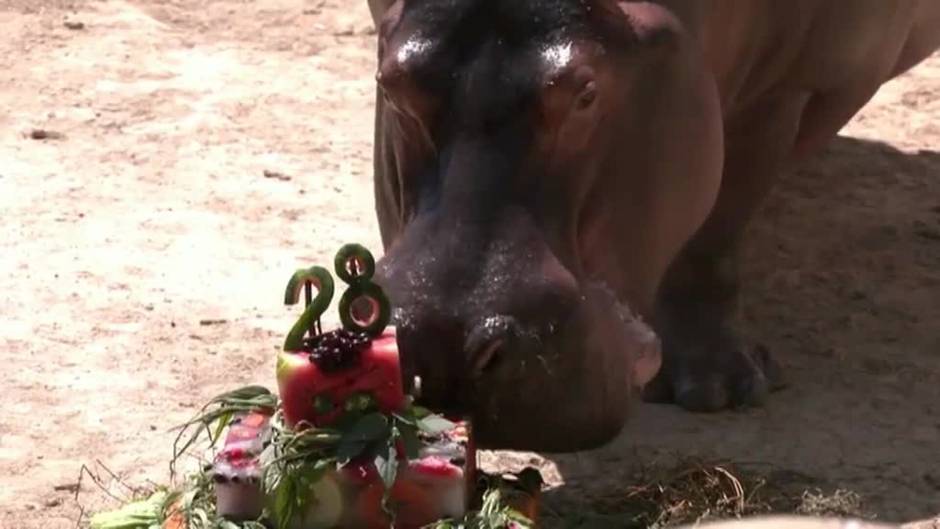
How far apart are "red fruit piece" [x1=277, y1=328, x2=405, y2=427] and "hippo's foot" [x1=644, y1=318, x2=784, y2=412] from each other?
1.32 metres

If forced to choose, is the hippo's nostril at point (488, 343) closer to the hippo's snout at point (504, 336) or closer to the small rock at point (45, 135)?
the hippo's snout at point (504, 336)

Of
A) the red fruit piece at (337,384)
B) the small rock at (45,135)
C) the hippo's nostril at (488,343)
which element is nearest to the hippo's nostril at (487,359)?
the hippo's nostril at (488,343)

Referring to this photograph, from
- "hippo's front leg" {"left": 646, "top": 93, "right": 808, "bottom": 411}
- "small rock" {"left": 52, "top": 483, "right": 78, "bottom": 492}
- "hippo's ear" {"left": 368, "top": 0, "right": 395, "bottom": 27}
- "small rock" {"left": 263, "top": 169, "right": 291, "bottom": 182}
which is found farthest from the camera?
"small rock" {"left": 263, "top": 169, "right": 291, "bottom": 182}

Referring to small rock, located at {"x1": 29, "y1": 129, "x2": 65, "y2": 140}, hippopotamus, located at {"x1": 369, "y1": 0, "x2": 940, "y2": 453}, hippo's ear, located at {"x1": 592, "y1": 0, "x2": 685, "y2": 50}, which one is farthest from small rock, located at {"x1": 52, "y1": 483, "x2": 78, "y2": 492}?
small rock, located at {"x1": 29, "y1": 129, "x2": 65, "y2": 140}

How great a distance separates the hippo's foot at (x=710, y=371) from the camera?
3971 millimetres

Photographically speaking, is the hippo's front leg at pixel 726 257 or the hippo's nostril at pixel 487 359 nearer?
the hippo's nostril at pixel 487 359

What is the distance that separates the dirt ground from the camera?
3695 millimetres

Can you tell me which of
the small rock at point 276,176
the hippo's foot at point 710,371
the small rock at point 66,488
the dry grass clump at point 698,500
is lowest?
the small rock at point 276,176

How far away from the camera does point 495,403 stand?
286cm

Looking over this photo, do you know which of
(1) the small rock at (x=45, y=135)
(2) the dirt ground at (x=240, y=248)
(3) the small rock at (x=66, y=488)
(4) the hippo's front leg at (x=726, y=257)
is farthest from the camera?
(1) the small rock at (x=45, y=135)

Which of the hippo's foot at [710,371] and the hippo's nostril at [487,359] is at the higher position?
the hippo's nostril at [487,359]

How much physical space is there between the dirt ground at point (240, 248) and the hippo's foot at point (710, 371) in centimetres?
5

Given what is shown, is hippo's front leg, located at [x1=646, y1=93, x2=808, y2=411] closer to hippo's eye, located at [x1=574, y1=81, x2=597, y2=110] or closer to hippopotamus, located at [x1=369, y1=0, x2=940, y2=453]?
hippopotamus, located at [x1=369, y1=0, x2=940, y2=453]

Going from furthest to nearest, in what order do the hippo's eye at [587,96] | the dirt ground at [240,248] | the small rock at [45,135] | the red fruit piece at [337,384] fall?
the small rock at [45,135], the dirt ground at [240,248], the hippo's eye at [587,96], the red fruit piece at [337,384]
